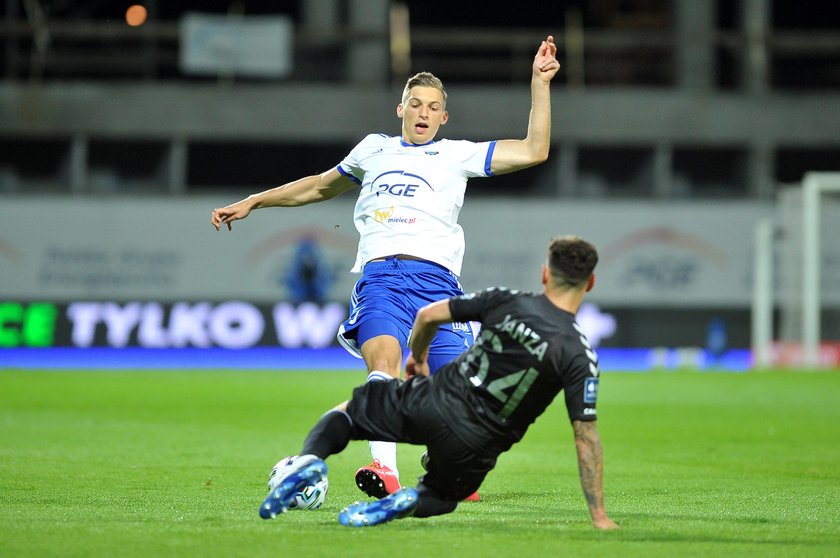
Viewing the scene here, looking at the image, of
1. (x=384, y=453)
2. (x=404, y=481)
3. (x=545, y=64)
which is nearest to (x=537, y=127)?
(x=545, y=64)

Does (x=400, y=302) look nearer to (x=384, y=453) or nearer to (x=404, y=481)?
(x=384, y=453)

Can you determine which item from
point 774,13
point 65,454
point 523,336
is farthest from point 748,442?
point 774,13

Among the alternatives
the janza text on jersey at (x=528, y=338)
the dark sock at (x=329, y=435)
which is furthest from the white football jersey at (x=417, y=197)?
the janza text on jersey at (x=528, y=338)

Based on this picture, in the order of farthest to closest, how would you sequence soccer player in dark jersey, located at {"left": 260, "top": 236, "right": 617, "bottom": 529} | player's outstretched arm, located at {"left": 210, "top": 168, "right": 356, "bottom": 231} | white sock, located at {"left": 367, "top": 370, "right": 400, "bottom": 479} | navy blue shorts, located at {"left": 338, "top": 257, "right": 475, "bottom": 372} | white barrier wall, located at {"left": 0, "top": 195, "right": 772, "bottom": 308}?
white barrier wall, located at {"left": 0, "top": 195, "right": 772, "bottom": 308} → player's outstretched arm, located at {"left": 210, "top": 168, "right": 356, "bottom": 231} → navy blue shorts, located at {"left": 338, "top": 257, "right": 475, "bottom": 372} → white sock, located at {"left": 367, "top": 370, "right": 400, "bottom": 479} → soccer player in dark jersey, located at {"left": 260, "top": 236, "right": 617, "bottom": 529}

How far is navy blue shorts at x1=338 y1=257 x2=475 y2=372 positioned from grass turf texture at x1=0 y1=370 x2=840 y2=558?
877 millimetres

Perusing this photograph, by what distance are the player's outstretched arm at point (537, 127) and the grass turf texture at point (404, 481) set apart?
1.80 m

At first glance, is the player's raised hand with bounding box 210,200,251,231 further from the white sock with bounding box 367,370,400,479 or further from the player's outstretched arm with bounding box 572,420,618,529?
the player's outstretched arm with bounding box 572,420,618,529

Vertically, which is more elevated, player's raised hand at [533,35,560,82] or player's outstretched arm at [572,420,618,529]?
player's raised hand at [533,35,560,82]

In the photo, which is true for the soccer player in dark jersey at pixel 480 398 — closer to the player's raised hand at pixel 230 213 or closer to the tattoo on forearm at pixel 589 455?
the tattoo on forearm at pixel 589 455

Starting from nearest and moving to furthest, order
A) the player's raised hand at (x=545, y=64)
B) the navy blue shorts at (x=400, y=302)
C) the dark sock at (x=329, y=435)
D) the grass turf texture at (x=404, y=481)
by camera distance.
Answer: the grass turf texture at (x=404, y=481) → the dark sock at (x=329, y=435) → the player's raised hand at (x=545, y=64) → the navy blue shorts at (x=400, y=302)

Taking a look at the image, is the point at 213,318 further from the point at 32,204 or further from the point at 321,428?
the point at 321,428

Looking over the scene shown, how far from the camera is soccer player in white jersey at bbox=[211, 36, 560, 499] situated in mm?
7043

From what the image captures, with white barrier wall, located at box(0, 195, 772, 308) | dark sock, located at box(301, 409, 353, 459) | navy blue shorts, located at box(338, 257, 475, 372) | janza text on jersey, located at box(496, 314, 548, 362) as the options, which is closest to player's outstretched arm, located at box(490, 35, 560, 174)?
navy blue shorts, located at box(338, 257, 475, 372)

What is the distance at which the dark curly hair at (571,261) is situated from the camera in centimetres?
559
